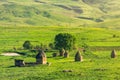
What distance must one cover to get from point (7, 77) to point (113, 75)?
20.3m

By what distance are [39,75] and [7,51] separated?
165ft

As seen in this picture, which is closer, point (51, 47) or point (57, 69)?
point (57, 69)

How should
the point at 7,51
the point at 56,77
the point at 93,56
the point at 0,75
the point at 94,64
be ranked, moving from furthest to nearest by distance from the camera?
1. the point at 7,51
2. the point at 93,56
3. the point at 94,64
4. the point at 0,75
5. the point at 56,77

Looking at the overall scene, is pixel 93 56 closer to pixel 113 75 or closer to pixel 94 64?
pixel 94 64

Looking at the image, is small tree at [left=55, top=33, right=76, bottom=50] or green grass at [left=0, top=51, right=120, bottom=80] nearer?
green grass at [left=0, top=51, right=120, bottom=80]

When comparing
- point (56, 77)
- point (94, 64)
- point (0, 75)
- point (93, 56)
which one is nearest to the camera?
point (56, 77)

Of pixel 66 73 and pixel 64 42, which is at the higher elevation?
pixel 64 42

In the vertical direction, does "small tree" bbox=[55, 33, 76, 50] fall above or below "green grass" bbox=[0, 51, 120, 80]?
above

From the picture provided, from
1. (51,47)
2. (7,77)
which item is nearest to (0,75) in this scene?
(7,77)

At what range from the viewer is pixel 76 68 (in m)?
84.5

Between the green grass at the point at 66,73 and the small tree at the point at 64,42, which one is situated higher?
the small tree at the point at 64,42

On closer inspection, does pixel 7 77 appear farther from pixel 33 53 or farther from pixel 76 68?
pixel 33 53

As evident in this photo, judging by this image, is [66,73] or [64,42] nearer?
[66,73]

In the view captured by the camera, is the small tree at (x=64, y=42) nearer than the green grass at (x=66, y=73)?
No
